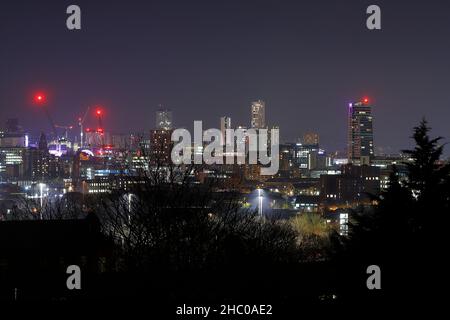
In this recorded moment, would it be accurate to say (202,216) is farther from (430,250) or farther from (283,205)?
(283,205)

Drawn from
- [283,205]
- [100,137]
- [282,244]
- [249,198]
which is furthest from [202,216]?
[100,137]

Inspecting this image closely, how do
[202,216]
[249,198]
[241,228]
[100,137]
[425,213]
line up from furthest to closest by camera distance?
[100,137] → [249,198] → [241,228] → [202,216] → [425,213]

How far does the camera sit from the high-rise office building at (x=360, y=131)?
4203 inches

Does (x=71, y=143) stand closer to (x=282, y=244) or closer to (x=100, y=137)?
(x=100, y=137)

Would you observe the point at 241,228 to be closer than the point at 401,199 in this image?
No

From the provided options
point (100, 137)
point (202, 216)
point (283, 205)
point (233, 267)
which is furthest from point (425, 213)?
point (100, 137)

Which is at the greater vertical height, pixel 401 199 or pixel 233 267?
pixel 401 199

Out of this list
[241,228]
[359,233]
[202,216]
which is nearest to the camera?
[359,233]

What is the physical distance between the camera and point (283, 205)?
57.6 metres

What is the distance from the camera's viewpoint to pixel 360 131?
109 metres

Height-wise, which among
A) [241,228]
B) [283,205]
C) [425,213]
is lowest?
[283,205]

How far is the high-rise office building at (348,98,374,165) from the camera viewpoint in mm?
106750

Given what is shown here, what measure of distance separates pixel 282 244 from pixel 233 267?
649 centimetres

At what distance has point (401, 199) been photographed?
1016 cm
